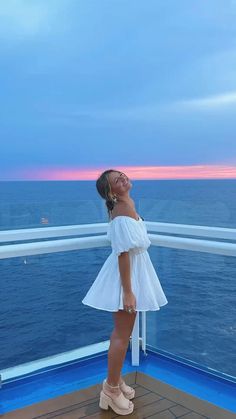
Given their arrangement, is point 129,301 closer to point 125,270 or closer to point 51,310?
point 125,270

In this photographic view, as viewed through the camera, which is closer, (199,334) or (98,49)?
(199,334)

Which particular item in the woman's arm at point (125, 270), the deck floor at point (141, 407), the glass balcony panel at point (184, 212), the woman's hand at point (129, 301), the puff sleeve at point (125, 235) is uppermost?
the glass balcony panel at point (184, 212)

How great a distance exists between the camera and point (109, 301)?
230 cm

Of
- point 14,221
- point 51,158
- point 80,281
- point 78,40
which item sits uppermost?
point 78,40

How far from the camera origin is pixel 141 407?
2389 mm

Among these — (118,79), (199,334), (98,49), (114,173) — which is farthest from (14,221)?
(118,79)

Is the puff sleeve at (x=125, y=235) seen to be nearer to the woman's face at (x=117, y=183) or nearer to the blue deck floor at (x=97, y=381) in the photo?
the woman's face at (x=117, y=183)

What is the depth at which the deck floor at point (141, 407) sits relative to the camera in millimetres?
2295

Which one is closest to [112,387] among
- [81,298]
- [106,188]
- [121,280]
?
[121,280]

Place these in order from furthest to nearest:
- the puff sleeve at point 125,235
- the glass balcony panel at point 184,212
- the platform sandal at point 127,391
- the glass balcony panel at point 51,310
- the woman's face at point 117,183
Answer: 1. the glass balcony panel at point 184,212
2. the glass balcony panel at point 51,310
3. the platform sandal at point 127,391
4. the woman's face at point 117,183
5. the puff sleeve at point 125,235

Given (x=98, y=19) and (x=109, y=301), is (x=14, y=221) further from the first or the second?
(x=98, y=19)

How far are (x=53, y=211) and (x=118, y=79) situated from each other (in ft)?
24.3

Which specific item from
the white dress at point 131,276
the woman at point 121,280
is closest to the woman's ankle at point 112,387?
the woman at point 121,280

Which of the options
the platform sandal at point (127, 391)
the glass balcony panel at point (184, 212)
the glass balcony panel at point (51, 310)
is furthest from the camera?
the glass balcony panel at point (184, 212)
